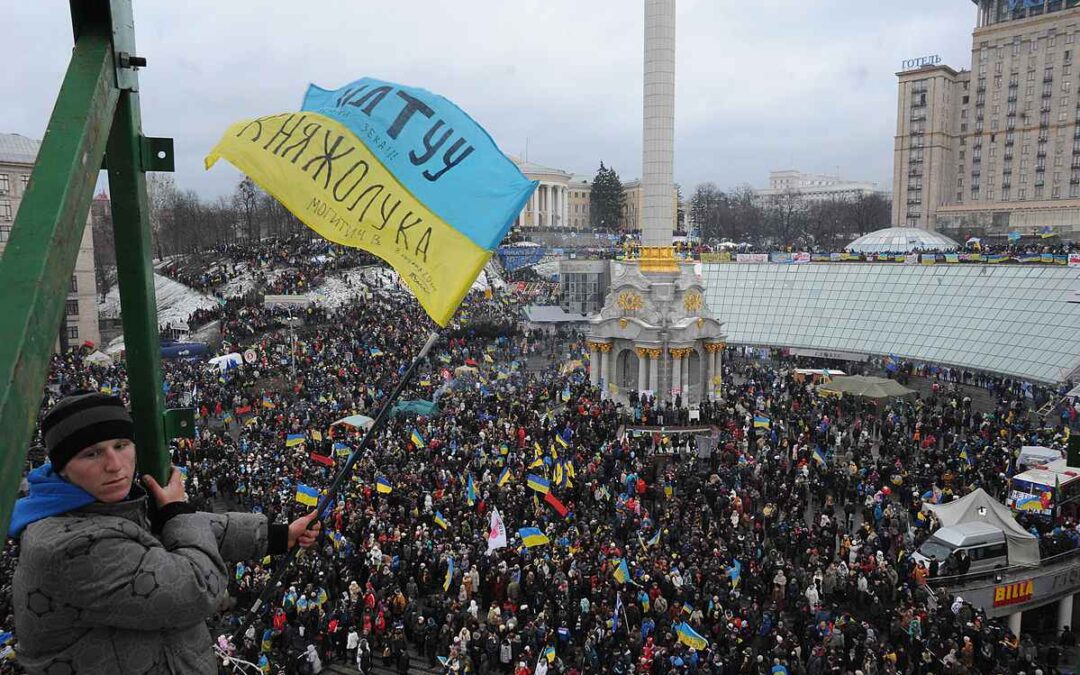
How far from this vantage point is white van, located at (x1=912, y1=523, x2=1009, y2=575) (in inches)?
640

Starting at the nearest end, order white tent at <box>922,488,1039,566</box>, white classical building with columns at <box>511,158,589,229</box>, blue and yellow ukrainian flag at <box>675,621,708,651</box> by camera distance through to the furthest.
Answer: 1. blue and yellow ukrainian flag at <box>675,621,708,651</box>
2. white tent at <box>922,488,1039,566</box>
3. white classical building with columns at <box>511,158,589,229</box>

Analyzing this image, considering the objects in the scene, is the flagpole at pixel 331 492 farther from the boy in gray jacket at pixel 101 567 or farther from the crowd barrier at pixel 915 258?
the crowd barrier at pixel 915 258

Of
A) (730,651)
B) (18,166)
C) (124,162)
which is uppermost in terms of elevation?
(18,166)

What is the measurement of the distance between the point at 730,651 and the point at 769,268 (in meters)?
39.5

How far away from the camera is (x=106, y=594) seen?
211cm

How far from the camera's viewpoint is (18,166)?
40.8 meters

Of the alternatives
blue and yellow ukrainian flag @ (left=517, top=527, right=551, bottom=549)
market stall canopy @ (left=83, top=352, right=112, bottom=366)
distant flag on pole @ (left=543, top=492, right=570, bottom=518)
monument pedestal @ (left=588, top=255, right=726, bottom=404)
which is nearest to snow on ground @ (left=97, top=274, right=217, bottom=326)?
market stall canopy @ (left=83, top=352, right=112, bottom=366)

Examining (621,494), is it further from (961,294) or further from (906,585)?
(961,294)

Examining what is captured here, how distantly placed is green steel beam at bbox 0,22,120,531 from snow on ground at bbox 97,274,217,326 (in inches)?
1819

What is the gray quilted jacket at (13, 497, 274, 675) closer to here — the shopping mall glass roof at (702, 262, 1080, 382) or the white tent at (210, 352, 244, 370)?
the white tent at (210, 352, 244, 370)

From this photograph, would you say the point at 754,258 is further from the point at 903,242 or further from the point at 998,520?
the point at 998,520

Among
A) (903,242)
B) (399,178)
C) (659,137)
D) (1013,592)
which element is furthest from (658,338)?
(903,242)

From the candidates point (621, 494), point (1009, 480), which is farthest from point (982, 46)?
point (621, 494)

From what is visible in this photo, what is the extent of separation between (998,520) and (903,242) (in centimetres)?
4798
